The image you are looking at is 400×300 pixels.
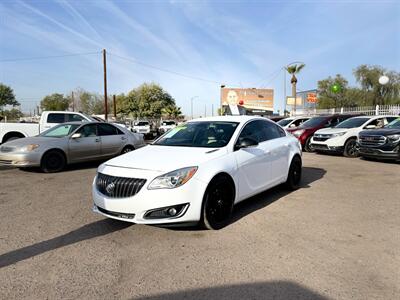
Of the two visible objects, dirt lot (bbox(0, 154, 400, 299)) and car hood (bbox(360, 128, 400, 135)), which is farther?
car hood (bbox(360, 128, 400, 135))

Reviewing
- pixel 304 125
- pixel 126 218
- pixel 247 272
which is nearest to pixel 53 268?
pixel 126 218

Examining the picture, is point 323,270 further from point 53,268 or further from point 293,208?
point 53,268

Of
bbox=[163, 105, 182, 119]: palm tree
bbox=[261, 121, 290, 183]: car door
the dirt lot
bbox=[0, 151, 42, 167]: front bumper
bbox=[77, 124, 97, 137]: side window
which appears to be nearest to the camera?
the dirt lot

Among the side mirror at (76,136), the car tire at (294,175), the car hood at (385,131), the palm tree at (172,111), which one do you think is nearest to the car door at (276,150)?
the car tire at (294,175)

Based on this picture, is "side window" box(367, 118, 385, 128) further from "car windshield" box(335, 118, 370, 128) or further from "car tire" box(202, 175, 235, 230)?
"car tire" box(202, 175, 235, 230)

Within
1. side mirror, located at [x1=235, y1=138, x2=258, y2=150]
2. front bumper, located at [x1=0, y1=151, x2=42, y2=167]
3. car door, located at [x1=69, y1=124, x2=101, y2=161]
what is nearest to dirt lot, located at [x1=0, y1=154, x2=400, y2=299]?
side mirror, located at [x1=235, y1=138, x2=258, y2=150]

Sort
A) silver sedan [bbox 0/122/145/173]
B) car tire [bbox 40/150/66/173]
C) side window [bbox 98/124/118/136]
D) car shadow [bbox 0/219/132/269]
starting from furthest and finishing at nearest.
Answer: side window [bbox 98/124/118/136] → car tire [bbox 40/150/66/173] → silver sedan [bbox 0/122/145/173] → car shadow [bbox 0/219/132/269]

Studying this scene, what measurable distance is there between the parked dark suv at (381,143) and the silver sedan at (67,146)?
7566mm

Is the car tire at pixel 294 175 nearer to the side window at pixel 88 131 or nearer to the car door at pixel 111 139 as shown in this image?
the car door at pixel 111 139

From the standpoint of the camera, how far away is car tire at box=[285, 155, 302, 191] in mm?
6714

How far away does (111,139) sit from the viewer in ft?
35.4

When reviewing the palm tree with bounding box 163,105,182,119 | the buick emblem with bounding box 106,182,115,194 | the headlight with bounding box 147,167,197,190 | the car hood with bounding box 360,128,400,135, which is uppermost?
the palm tree with bounding box 163,105,182,119

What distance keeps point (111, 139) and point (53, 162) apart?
2.00m

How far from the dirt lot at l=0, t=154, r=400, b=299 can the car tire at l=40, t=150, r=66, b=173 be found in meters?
2.92
